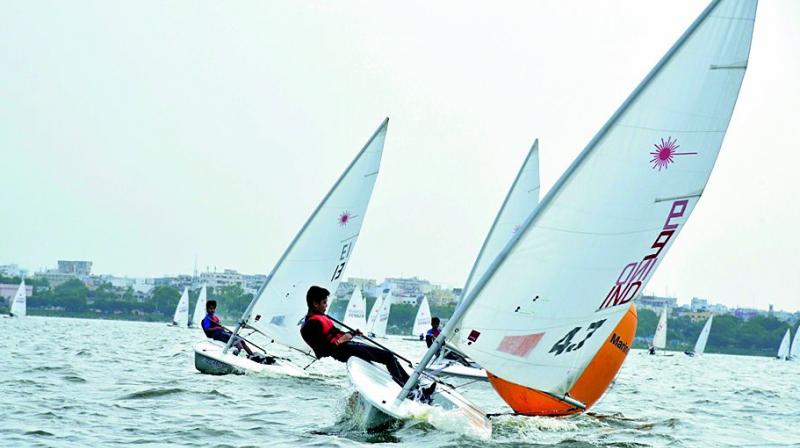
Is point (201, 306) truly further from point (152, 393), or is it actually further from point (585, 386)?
point (585, 386)

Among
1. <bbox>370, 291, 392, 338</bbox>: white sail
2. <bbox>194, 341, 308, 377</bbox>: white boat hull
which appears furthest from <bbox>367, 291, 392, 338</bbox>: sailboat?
<bbox>194, 341, 308, 377</bbox>: white boat hull

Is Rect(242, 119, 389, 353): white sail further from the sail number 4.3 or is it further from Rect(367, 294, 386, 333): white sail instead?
Rect(367, 294, 386, 333): white sail

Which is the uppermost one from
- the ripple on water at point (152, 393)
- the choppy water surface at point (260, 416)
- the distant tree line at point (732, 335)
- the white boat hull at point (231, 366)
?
the white boat hull at point (231, 366)

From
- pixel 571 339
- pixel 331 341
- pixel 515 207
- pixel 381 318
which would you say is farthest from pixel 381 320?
pixel 571 339

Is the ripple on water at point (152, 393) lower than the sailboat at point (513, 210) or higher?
lower

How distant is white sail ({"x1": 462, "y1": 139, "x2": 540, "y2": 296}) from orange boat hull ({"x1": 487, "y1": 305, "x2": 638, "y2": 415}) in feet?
25.4

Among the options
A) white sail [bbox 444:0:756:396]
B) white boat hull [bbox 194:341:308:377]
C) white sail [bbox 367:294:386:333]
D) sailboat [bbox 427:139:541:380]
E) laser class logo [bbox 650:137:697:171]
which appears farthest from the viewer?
white sail [bbox 367:294:386:333]

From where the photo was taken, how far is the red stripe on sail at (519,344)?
10.8 m

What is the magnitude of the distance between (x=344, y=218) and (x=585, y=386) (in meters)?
7.95

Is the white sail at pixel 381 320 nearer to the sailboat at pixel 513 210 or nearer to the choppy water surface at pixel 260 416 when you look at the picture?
the sailboat at pixel 513 210

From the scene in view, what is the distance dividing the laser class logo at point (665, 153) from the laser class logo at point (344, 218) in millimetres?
10069

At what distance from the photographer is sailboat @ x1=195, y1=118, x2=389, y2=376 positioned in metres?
19.4

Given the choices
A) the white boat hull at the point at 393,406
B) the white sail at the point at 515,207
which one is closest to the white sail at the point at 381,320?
the white sail at the point at 515,207

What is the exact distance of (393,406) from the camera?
1044 centimetres
